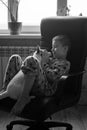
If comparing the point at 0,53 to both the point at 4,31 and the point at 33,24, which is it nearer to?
the point at 4,31

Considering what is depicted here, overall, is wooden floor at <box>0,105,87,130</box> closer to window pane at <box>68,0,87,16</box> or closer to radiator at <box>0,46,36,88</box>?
radiator at <box>0,46,36,88</box>

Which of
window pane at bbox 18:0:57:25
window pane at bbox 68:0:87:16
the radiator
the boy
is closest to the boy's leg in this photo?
the boy

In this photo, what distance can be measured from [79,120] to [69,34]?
3.10 feet

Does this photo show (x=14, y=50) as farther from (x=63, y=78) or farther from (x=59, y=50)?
(x=63, y=78)

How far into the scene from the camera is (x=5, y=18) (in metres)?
3.50

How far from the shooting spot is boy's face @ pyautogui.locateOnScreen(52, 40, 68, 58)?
2303 mm

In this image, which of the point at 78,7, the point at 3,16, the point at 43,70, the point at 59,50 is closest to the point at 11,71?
the point at 43,70

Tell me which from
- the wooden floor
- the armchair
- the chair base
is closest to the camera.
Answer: the armchair

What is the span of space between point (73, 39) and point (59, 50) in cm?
17

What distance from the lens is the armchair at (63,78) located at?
204cm

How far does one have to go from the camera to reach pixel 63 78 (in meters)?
2.06

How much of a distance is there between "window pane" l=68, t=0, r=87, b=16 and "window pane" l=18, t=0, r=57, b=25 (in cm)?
20

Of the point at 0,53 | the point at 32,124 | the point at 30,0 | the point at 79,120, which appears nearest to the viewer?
the point at 32,124

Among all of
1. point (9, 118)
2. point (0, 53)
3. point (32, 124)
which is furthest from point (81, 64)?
point (0, 53)
